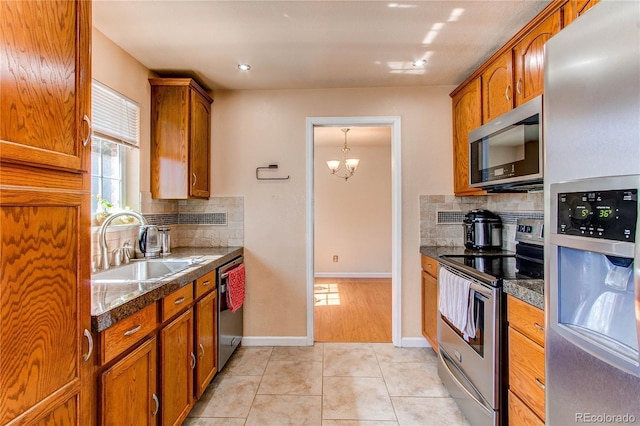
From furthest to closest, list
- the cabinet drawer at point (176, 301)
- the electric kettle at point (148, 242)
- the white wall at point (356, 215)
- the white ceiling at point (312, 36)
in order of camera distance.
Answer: the white wall at point (356, 215) → the electric kettle at point (148, 242) → the white ceiling at point (312, 36) → the cabinet drawer at point (176, 301)

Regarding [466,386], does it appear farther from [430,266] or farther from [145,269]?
[145,269]

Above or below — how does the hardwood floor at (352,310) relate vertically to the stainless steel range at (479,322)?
below

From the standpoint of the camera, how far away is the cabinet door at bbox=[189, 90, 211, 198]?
2596 mm

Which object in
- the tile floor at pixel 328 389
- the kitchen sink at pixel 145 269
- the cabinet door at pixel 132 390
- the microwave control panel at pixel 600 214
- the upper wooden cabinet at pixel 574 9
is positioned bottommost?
the tile floor at pixel 328 389

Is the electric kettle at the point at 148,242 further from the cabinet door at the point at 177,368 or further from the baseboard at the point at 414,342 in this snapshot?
the baseboard at the point at 414,342

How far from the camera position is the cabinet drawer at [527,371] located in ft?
4.33

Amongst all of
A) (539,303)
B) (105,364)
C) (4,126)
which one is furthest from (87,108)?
(539,303)

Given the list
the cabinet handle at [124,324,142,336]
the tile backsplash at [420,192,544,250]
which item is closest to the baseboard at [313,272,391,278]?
the tile backsplash at [420,192,544,250]

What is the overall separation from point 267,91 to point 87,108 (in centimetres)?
207

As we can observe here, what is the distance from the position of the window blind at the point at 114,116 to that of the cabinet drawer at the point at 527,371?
2649 millimetres

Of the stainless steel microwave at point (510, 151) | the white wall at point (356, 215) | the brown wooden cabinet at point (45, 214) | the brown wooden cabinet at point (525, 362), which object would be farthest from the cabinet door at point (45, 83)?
the white wall at point (356, 215)

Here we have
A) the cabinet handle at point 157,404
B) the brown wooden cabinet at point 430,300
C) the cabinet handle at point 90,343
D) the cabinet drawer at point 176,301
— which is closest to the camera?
the cabinet handle at point 90,343

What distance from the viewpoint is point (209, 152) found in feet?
9.72

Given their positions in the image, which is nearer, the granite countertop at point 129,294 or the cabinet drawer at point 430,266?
the granite countertop at point 129,294
